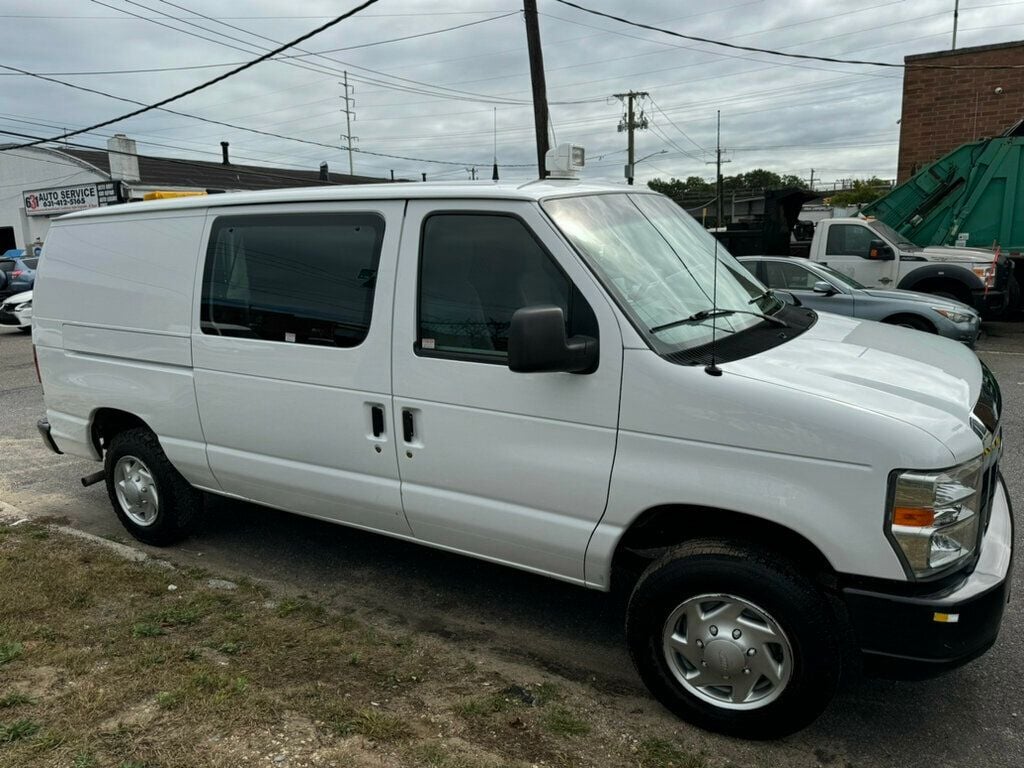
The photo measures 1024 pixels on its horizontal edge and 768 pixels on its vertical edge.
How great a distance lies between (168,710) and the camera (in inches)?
114

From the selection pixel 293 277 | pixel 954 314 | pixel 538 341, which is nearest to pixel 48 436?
pixel 293 277

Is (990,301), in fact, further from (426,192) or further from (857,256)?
(426,192)

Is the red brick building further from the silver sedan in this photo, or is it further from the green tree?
the green tree

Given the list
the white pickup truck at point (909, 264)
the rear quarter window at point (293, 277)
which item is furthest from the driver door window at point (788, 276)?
the rear quarter window at point (293, 277)

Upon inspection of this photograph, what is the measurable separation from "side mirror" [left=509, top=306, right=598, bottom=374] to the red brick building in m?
20.6

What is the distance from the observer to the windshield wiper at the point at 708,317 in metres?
2.96

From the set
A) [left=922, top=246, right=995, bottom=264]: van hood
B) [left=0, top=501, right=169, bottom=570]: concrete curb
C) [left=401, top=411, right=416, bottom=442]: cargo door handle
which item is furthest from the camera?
[left=922, top=246, right=995, bottom=264]: van hood

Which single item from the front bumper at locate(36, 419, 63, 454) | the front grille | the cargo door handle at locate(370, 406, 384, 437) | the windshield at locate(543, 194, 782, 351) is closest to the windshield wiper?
the windshield at locate(543, 194, 782, 351)

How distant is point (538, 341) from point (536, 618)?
174cm

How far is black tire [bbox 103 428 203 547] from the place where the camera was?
4.58m

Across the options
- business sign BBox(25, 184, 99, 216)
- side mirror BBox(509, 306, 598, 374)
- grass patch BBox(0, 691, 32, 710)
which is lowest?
grass patch BBox(0, 691, 32, 710)

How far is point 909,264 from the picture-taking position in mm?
12047

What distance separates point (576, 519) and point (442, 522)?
2.24 feet

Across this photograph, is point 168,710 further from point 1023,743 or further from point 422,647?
point 1023,743
